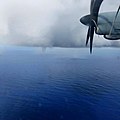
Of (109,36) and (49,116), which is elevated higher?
(109,36)

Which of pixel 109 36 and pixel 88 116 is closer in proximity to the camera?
pixel 109 36

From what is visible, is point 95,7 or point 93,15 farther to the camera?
point 93,15

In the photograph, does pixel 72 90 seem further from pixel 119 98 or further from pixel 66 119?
pixel 66 119

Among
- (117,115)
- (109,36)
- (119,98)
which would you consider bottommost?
(119,98)

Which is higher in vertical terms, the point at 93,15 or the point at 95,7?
the point at 95,7

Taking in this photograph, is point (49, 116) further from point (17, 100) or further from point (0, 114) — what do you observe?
point (17, 100)

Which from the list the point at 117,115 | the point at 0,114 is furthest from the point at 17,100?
the point at 117,115

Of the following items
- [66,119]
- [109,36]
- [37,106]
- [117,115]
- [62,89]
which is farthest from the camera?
[62,89]

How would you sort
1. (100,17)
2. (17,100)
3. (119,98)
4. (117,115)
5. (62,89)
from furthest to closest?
(62,89), (119,98), (17,100), (117,115), (100,17)

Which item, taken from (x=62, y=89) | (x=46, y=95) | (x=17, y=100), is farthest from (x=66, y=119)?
(x=62, y=89)
